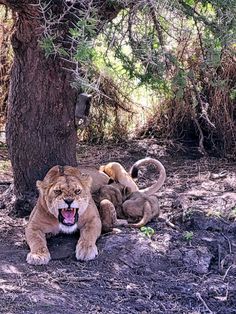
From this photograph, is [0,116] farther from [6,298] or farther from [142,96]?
[6,298]

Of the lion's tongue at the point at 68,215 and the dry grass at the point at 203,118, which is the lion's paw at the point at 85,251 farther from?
the dry grass at the point at 203,118

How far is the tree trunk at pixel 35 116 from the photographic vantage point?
251 inches

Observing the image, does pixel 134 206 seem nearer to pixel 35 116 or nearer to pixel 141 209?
pixel 141 209

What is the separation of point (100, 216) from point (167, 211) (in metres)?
0.89

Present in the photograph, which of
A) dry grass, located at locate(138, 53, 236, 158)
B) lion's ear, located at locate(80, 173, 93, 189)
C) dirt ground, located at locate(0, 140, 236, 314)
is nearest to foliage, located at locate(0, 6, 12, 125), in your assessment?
dry grass, located at locate(138, 53, 236, 158)

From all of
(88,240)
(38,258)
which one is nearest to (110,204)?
(88,240)

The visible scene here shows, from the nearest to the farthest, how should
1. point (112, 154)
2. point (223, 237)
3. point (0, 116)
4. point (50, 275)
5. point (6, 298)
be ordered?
1. point (6, 298)
2. point (50, 275)
3. point (223, 237)
4. point (112, 154)
5. point (0, 116)

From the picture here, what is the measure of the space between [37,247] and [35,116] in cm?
148

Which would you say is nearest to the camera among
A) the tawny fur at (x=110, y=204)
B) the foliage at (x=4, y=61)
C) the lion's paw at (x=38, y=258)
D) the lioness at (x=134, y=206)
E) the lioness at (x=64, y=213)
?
the lion's paw at (x=38, y=258)

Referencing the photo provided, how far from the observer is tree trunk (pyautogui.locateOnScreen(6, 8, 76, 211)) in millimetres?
6367

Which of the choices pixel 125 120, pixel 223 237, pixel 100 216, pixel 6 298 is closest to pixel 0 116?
pixel 125 120

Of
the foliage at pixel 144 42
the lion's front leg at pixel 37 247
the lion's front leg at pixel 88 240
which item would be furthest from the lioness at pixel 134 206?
the foliage at pixel 144 42

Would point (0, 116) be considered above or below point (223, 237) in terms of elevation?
above

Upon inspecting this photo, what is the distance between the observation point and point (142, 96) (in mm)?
9531
